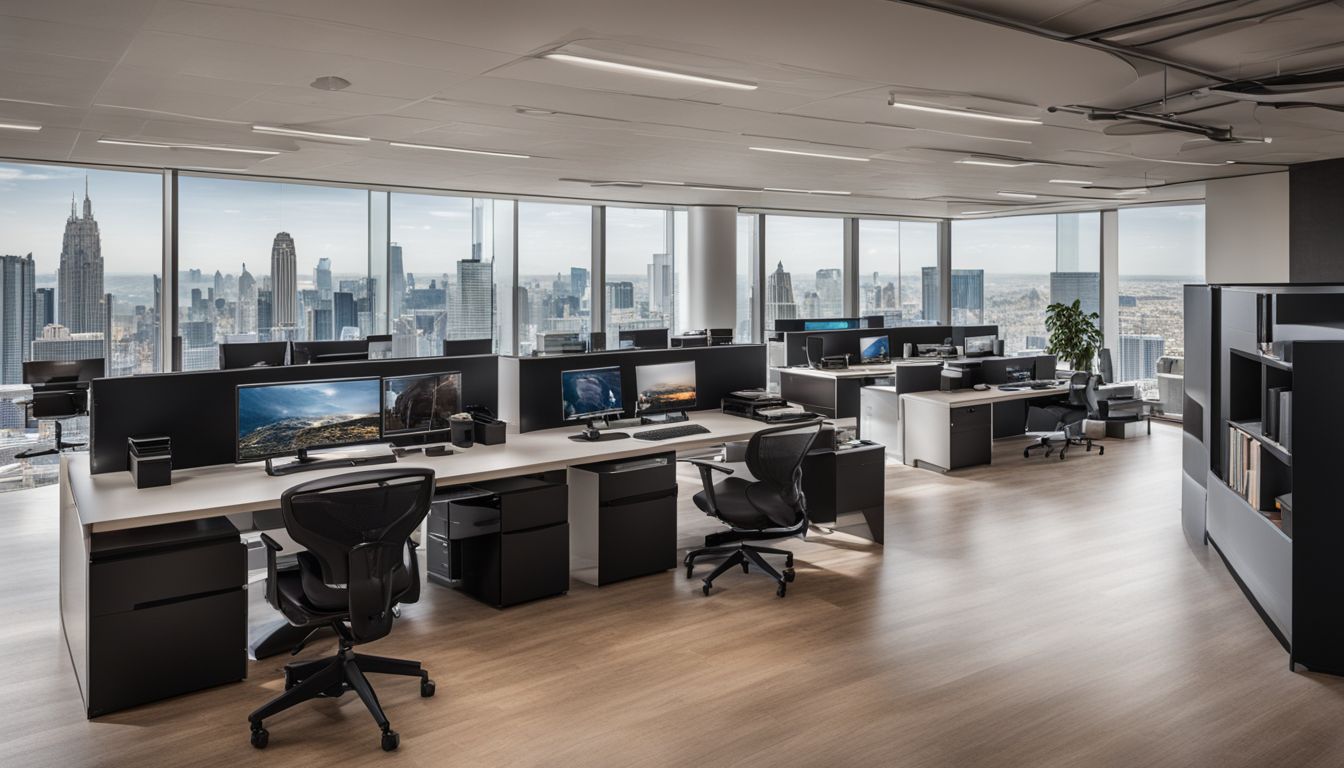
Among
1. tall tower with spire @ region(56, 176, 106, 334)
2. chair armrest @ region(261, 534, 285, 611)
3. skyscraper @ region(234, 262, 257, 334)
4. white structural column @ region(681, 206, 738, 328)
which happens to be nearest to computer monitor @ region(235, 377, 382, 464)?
chair armrest @ region(261, 534, 285, 611)

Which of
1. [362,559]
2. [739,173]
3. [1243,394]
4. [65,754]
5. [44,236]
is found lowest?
[65,754]

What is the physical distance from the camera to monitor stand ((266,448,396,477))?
4398 mm

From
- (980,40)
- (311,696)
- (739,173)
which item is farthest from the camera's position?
(739,173)

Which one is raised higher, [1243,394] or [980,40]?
[980,40]

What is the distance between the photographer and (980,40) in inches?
173

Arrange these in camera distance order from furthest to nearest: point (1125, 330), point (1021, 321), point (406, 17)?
point (1021, 321), point (1125, 330), point (406, 17)

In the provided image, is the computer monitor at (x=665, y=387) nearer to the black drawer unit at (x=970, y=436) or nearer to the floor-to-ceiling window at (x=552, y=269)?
the black drawer unit at (x=970, y=436)

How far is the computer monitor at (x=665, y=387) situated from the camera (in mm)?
6035

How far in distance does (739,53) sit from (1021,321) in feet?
37.0

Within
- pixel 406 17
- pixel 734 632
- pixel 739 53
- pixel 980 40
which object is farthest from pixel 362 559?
pixel 980 40

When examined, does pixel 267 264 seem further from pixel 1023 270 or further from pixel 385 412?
pixel 1023 270

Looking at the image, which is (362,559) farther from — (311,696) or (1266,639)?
(1266,639)

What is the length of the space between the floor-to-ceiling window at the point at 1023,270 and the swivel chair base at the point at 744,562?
8.88 meters

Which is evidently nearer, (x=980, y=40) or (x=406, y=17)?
(x=406, y=17)
